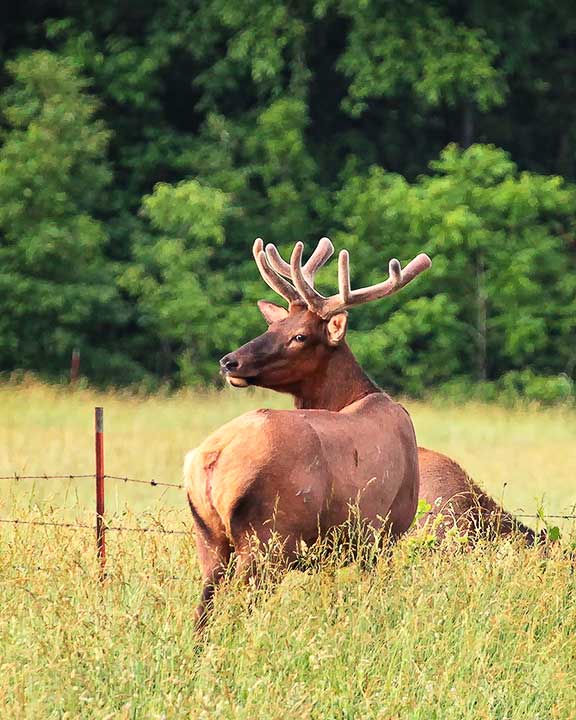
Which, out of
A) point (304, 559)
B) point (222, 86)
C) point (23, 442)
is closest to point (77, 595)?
point (304, 559)

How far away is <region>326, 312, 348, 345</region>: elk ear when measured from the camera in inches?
291

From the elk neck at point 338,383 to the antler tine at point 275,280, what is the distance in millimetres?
375

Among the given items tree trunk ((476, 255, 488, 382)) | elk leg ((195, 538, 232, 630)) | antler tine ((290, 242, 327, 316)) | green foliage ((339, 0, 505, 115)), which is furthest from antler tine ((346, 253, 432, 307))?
green foliage ((339, 0, 505, 115))

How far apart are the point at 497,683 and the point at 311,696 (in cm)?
65

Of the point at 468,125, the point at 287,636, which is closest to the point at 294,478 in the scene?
the point at 287,636

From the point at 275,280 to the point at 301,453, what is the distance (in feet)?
6.12

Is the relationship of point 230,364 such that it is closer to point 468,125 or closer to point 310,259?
point 310,259

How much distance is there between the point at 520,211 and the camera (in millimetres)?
25938

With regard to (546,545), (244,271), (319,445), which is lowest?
(244,271)

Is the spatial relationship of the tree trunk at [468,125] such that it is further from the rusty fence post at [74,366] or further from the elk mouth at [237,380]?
the elk mouth at [237,380]

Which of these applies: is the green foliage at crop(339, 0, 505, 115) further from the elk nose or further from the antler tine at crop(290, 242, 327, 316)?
the elk nose

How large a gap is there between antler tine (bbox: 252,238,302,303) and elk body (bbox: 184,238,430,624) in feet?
0.06

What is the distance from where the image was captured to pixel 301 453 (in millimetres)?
6246

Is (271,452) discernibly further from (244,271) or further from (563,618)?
(244,271)
